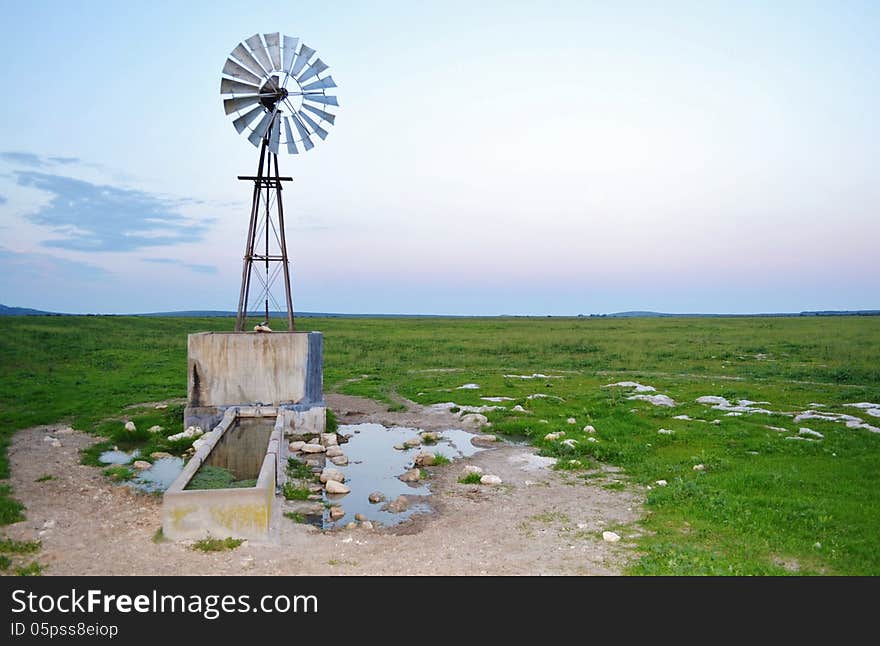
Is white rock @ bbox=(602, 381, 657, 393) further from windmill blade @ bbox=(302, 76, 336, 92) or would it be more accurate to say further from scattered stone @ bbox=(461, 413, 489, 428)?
windmill blade @ bbox=(302, 76, 336, 92)

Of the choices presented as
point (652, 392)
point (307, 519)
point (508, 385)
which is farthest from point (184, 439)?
point (652, 392)

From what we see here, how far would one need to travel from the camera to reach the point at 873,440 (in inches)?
631

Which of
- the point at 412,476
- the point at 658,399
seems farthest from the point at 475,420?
the point at 658,399

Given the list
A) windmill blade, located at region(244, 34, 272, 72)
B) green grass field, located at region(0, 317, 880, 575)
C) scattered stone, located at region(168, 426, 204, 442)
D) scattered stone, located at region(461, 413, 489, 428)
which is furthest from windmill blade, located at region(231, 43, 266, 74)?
scattered stone, located at region(461, 413, 489, 428)

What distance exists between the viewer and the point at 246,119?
63.0 ft

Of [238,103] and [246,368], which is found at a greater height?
[238,103]

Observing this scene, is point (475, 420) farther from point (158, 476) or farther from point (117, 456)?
point (117, 456)

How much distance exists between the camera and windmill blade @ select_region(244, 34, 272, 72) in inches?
732

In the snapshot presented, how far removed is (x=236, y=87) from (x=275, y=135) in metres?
1.83

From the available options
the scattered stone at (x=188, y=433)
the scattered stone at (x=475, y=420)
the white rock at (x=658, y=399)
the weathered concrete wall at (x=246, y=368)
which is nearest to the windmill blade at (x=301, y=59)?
the weathered concrete wall at (x=246, y=368)

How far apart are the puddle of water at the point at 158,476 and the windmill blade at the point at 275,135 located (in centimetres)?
987

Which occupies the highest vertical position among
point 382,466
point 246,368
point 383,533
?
point 246,368

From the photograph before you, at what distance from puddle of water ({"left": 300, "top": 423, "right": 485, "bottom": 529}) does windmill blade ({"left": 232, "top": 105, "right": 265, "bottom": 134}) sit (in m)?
10.1
